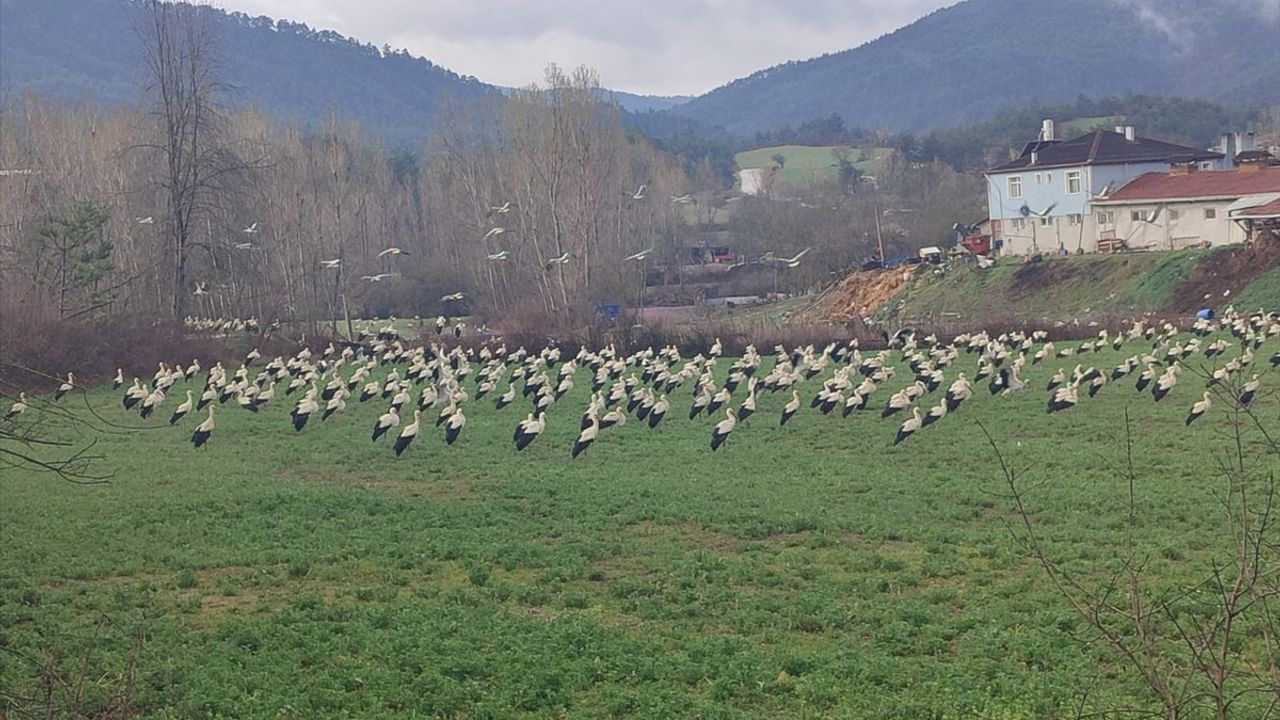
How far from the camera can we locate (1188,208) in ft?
157

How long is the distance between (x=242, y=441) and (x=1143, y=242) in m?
36.3

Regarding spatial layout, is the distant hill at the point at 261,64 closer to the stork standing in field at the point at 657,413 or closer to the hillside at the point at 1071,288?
the hillside at the point at 1071,288

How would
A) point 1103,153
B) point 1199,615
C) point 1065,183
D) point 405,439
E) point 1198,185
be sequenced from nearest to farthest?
point 1199,615 → point 405,439 → point 1198,185 → point 1065,183 → point 1103,153

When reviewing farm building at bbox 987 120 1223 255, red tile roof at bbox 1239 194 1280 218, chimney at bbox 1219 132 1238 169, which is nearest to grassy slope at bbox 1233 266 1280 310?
red tile roof at bbox 1239 194 1280 218

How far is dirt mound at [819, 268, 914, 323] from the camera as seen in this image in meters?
51.8

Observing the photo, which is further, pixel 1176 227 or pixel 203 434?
pixel 1176 227

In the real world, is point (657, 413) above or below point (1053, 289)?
below

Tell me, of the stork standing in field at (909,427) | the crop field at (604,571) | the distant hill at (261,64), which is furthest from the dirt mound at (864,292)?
the distant hill at (261,64)

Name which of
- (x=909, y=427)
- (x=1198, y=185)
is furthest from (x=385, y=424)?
(x=1198, y=185)

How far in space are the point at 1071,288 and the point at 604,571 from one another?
37.4 m

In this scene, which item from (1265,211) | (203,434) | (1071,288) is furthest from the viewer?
(1071,288)

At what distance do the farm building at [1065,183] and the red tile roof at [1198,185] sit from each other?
135 cm

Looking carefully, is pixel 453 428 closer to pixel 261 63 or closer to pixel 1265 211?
pixel 1265 211

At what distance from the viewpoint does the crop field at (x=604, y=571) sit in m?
8.27
